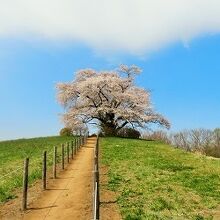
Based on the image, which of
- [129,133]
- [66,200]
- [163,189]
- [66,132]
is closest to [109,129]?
[129,133]

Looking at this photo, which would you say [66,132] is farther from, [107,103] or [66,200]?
[66,200]

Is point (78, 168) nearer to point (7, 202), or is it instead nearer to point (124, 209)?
point (7, 202)

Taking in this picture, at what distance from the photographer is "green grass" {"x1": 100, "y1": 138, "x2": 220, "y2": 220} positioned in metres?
19.8

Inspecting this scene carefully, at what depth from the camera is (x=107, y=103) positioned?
8512 cm

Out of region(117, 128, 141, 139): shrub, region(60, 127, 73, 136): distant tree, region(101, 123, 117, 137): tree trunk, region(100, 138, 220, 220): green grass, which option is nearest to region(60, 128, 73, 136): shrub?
region(60, 127, 73, 136): distant tree

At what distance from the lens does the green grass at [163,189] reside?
19812mm

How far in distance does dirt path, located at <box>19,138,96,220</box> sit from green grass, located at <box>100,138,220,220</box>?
4.69 feet

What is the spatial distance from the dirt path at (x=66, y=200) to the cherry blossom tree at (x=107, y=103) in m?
51.8

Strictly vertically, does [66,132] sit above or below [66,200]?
above

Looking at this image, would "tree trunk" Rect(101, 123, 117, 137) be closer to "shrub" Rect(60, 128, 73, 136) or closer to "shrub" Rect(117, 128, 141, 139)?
"shrub" Rect(117, 128, 141, 139)

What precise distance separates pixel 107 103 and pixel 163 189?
2382 inches

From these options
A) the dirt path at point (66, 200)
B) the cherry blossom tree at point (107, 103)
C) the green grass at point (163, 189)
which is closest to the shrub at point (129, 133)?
the cherry blossom tree at point (107, 103)

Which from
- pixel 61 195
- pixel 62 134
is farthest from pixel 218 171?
pixel 62 134

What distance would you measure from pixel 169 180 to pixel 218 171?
759 centimetres
